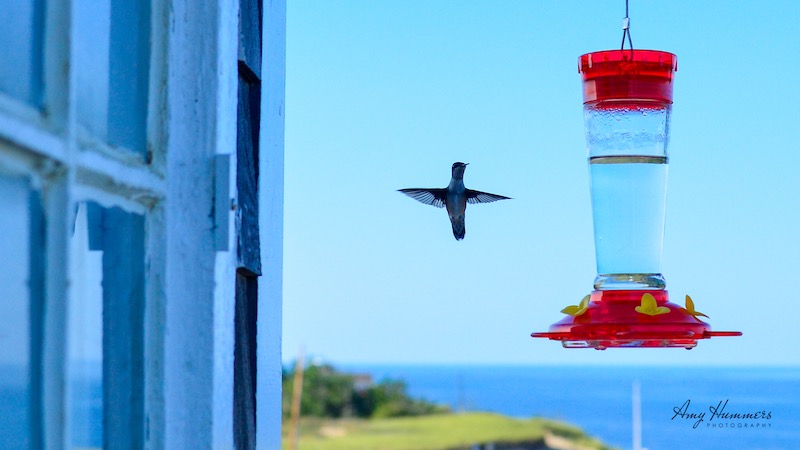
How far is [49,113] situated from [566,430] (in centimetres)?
5099

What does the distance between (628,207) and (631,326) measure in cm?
77

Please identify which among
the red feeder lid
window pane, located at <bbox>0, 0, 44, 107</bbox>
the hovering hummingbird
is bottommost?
window pane, located at <bbox>0, 0, 44, 107</bbox>

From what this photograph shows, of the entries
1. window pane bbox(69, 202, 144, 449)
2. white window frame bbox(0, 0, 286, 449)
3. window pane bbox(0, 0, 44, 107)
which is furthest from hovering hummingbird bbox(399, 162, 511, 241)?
window pane bbox(0, 0, 44, 107)

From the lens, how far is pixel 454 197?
2947mm

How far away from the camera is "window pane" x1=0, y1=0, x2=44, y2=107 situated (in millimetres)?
917

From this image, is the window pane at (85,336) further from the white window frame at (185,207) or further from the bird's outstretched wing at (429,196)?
the bird's outstretched wing at (429,196)

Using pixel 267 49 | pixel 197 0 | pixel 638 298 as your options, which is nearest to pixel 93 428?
pixel 197 0

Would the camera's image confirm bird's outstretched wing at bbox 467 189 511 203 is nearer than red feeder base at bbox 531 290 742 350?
No

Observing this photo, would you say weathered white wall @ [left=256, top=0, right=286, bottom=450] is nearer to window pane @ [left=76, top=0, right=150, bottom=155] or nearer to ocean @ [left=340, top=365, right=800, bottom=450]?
window pane @ [left=76, top=0, right=150, bottom=155]

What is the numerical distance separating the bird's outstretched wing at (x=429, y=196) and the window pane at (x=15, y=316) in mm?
2084

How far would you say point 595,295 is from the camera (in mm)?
2330

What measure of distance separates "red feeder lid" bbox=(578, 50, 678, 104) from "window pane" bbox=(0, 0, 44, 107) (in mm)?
1635

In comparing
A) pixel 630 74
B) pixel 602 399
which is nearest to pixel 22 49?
Answer: pixel 630 74

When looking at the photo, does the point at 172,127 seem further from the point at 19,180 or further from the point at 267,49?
the point at 267,49
